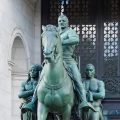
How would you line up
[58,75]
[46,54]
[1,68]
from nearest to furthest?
[46,54], [58,75], [1,68]

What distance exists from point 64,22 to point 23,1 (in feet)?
31.4

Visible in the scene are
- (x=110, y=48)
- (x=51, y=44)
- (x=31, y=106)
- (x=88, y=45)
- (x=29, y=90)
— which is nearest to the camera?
(x=51, y=44)

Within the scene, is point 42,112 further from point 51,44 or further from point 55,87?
point 51,44

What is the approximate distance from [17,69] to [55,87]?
1045 centimetres

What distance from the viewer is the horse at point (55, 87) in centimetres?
1179

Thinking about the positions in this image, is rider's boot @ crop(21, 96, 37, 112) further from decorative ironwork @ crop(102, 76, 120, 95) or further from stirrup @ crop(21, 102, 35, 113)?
decorative ironwork @ crop(102, 76, 120, 95)

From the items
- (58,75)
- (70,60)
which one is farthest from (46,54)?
(70,60)

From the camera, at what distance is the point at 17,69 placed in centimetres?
2250

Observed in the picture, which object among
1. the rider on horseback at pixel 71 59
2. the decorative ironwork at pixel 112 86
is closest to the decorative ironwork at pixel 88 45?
the decorative ironwork at pixel 112 86

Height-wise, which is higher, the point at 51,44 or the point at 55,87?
the point at 51,44

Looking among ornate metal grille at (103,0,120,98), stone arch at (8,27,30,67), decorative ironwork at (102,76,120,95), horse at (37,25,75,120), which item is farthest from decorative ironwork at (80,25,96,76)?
horse at (37,25,75,120)

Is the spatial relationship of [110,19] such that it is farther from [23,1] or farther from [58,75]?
[58,75]

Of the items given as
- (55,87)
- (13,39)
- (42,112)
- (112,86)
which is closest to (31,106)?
(42,112)

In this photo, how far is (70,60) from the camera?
13.1 metres
